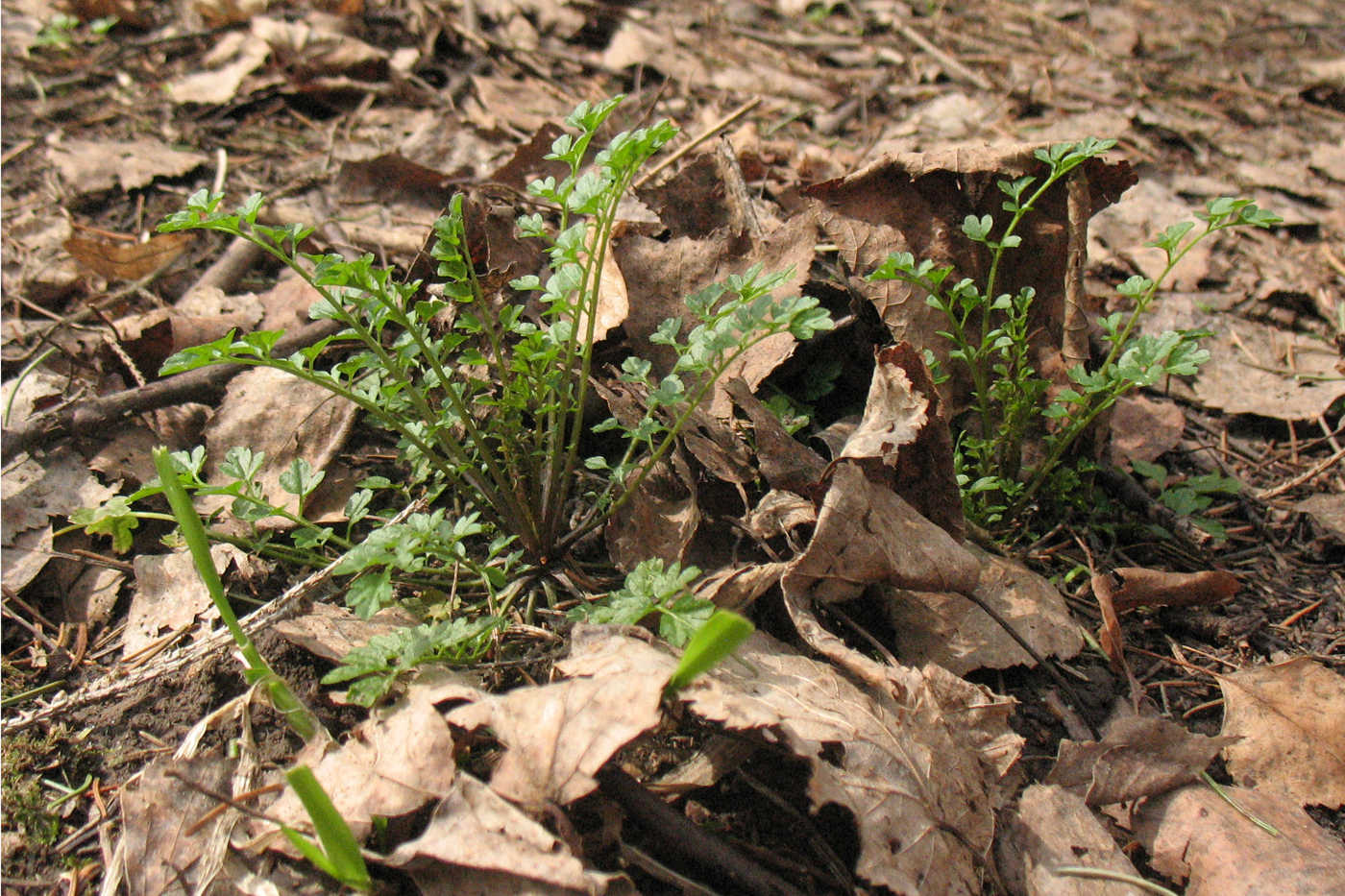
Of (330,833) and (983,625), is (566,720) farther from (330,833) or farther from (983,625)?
(983,625)

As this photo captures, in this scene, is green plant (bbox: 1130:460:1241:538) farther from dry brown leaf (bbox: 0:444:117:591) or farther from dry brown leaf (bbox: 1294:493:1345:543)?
dry brown leaf (bbox: 0:444:117:591)

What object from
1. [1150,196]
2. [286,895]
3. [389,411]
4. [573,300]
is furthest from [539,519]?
[1150,196]

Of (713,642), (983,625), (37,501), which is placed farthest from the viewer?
(37,501)

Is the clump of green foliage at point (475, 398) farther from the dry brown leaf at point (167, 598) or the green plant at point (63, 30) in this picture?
the green plant at point (63, 30)

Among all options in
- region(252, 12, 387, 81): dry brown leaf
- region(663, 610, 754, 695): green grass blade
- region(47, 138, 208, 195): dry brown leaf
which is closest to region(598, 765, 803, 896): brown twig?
region(663, 610, 754, 695): green grass blade

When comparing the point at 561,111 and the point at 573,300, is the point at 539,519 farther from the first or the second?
the point at 561,111

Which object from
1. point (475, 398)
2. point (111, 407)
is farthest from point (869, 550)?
point (111, 407)
